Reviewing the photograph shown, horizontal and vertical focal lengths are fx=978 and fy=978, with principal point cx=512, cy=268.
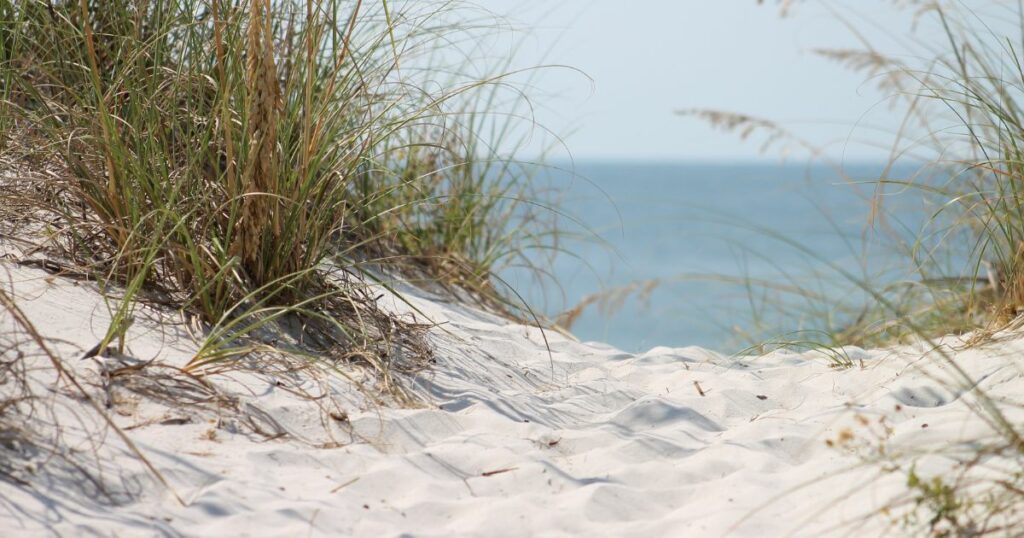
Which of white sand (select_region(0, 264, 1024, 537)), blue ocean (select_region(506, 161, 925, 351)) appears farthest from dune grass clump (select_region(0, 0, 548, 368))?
blue ocean (select_region(506, 161, 925, 351))

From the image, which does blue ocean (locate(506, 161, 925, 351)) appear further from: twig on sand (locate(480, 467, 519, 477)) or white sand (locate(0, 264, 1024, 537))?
twig on sand (locate(480, 467, 519, 477))

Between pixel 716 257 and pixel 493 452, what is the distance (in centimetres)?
2291

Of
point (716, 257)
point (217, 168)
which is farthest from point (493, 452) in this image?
point (716, 257)

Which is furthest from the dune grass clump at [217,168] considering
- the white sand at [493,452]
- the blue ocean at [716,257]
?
the blue ocean at [716,257]

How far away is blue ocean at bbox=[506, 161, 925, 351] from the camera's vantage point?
261 centimetres

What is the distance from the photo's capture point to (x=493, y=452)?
1.97 metres

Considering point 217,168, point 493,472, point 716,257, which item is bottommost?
point 716,257

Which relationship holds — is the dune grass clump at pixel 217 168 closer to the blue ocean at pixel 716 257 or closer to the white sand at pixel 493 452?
the white sand at pixel 493 452

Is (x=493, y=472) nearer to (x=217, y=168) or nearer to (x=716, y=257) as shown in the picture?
(x=217, y=168)

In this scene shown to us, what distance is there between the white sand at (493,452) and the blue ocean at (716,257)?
0.33 m

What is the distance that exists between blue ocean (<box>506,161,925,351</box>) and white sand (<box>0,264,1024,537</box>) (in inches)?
12.9

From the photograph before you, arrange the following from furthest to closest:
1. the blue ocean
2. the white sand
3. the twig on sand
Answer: the blue ocean → the twig on sand → the white sand

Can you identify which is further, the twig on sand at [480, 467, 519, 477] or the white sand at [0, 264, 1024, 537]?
the twig on sand at [480, 467, 519, 477]

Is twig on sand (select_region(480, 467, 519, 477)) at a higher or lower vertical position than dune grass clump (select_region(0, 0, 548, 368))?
lower
